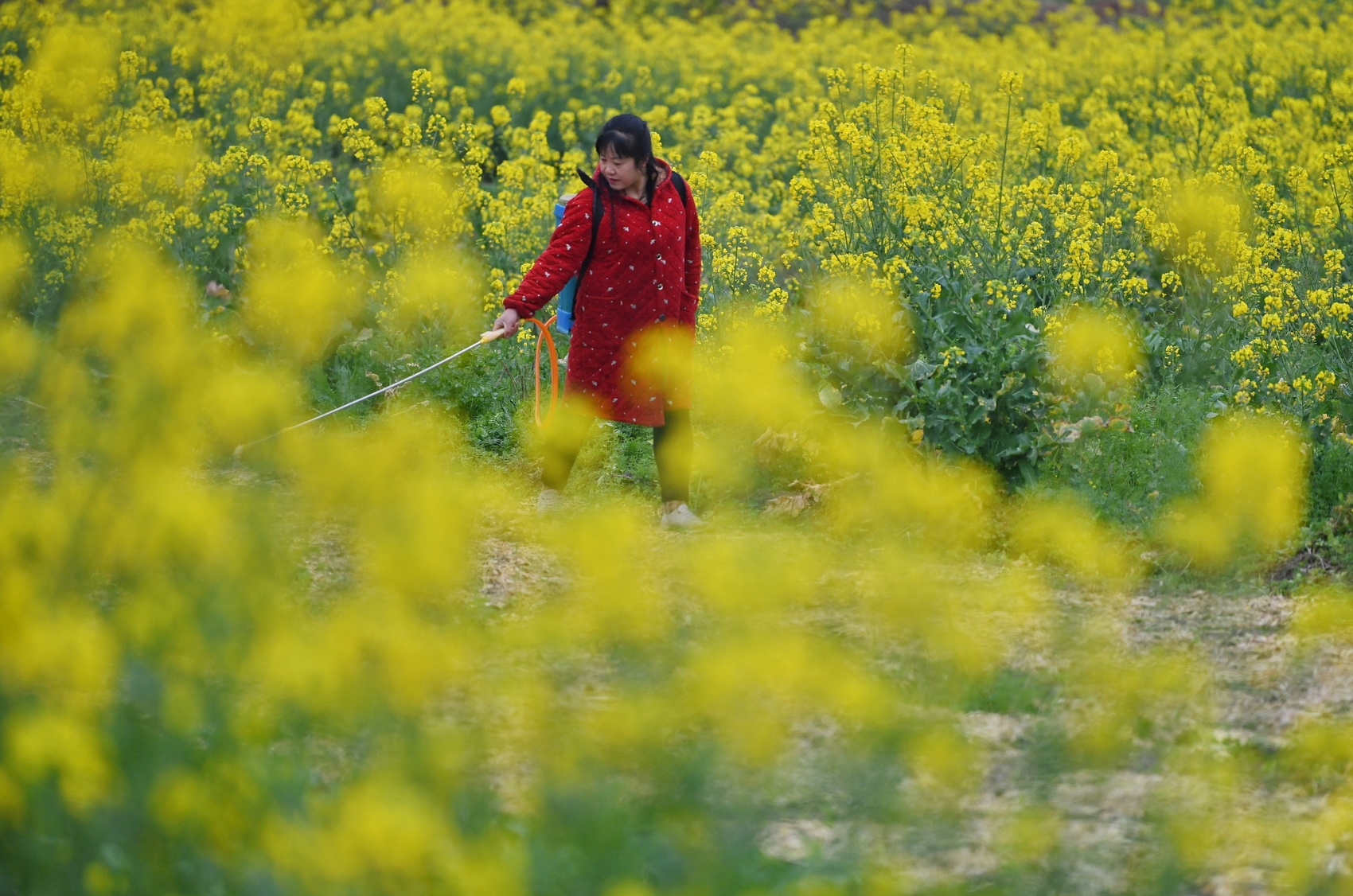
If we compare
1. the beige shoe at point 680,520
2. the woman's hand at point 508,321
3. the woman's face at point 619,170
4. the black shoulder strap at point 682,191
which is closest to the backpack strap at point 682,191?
the black shoulder strap at point 682,191

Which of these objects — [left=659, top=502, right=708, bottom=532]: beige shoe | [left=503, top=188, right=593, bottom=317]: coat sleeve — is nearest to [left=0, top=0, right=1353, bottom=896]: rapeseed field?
[left=659, top=502, right=708, bottom=532]: beige shoe

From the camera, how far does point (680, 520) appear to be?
17.4 feet

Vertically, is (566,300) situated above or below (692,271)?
below

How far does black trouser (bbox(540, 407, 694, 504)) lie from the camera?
5.32 meters

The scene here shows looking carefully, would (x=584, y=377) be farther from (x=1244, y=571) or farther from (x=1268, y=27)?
(x=1268, y=27)

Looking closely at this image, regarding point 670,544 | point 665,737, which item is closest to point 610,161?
point 670,544

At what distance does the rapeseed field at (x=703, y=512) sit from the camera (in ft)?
8.29

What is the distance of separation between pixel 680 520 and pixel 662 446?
26cm

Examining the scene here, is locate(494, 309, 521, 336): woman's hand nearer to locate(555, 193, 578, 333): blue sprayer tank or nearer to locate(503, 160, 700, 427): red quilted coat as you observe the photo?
locate(503, 160, 700, 427): red quilted coat

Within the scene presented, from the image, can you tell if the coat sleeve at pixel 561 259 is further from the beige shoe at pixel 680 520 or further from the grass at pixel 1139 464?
the grass at pixel 1139 464

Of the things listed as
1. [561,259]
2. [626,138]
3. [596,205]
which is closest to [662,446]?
[561,259]

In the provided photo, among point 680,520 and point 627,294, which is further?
point 680,520

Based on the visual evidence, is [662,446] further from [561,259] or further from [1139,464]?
[1139,464]

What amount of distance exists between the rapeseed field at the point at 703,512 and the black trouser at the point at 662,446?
0.53ft
